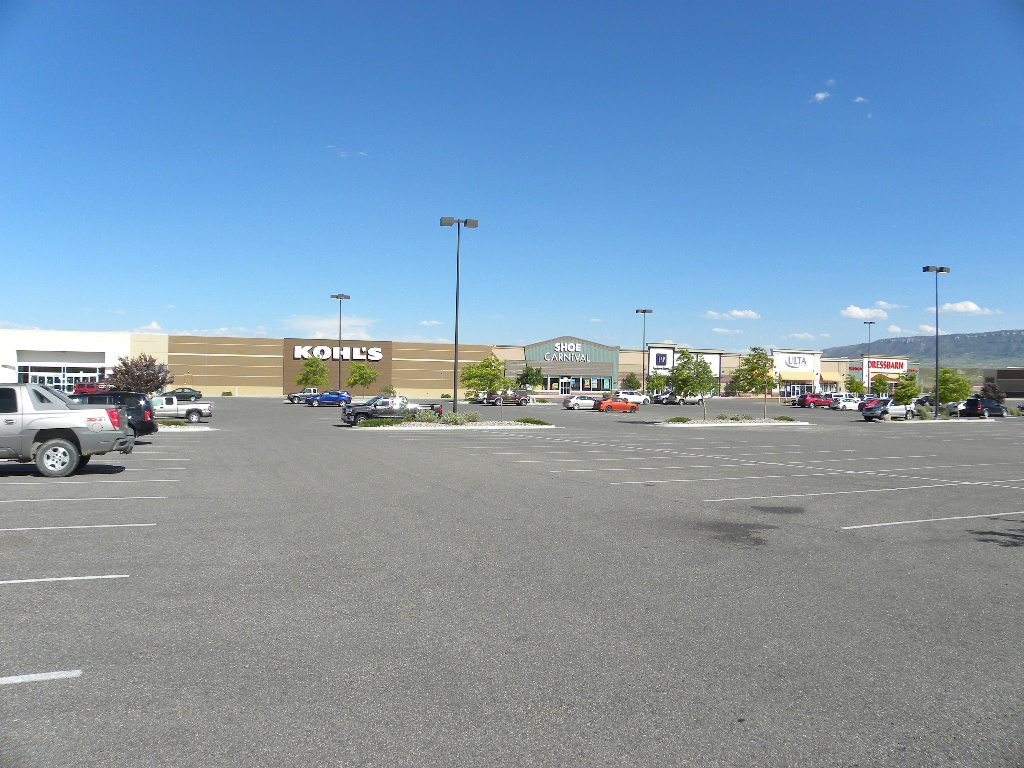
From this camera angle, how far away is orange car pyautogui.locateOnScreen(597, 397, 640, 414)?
2319 inches

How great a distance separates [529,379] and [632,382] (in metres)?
15.5

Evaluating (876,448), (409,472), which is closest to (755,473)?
(409,472)

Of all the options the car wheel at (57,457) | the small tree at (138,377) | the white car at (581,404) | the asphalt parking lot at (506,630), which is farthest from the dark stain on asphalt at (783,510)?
the white car at (581,404)

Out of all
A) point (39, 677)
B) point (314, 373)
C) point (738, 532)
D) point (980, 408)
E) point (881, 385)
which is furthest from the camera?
point (881, 385)

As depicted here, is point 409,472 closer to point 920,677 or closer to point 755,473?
point 755,473

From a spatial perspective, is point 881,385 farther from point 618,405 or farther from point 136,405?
point 136,405

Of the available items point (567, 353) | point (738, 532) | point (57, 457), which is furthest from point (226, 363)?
point (738, 532)

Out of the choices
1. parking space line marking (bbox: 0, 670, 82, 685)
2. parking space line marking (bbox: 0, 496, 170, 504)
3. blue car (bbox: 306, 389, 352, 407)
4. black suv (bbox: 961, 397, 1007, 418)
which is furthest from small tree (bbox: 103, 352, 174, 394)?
black suv (bbox: 961, 397, 1007, 418)

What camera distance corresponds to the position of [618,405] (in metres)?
59.2

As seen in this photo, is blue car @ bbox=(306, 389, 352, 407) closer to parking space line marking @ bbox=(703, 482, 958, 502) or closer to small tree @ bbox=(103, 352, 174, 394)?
small tree @ bbox=(103, 352, 174, 394)

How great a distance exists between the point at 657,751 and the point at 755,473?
1382cm

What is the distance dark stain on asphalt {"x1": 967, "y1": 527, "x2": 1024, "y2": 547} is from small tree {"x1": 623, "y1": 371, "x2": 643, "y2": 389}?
90488 mm

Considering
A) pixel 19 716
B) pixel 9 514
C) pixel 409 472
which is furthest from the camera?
pixel 409 472

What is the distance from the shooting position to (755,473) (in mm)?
16656
